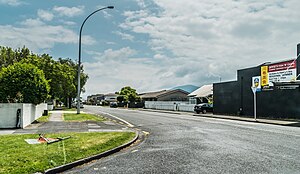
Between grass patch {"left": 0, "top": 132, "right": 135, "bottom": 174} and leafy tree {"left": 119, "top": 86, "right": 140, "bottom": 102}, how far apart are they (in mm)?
62192

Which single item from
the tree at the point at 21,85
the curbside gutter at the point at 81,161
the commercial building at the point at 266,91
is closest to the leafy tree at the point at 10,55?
the tree at the point at 21,85

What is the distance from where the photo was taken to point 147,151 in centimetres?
975

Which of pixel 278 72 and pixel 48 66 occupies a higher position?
pixel 48 66

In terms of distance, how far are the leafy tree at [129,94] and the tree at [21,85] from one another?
5389 centimetres

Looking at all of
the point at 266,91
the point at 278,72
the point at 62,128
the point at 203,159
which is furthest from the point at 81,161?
the point at 266,91

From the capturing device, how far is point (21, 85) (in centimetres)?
1864

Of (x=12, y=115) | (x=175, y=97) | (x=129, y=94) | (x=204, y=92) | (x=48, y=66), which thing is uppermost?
(x=48, y=66)

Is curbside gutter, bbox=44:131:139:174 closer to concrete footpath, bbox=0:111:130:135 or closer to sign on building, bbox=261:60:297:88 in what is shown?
concrete footpath, bbox=0:111:130:135

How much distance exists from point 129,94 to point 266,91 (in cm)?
4862

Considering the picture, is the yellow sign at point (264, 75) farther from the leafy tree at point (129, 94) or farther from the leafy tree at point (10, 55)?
the leafy tree at point (129, 94)

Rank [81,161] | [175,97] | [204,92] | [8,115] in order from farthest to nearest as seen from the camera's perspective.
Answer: [175,97], [204,92], [8,115], [81,161]

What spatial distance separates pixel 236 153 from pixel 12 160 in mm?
6504

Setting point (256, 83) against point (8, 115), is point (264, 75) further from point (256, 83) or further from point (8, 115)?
point (8, 115)

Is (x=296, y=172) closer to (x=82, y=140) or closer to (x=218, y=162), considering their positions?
(x=218, y=162)
